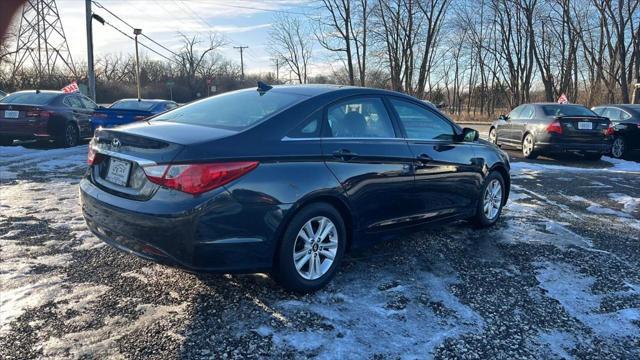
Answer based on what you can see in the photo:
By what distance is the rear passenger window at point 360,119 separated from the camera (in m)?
3.97

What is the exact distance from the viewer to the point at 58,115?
39.3ft

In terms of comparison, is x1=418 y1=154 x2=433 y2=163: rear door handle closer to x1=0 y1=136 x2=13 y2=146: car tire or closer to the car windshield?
the car windshield

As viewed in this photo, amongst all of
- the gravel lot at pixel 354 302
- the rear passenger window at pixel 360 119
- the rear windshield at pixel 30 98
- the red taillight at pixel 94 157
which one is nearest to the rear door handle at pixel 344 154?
the rear passenger window at pixel 360 119

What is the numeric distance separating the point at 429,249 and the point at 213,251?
243 centimetres

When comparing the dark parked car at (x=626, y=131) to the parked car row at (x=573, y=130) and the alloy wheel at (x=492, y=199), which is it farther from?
the alloy wheel at (x=492, y=199)

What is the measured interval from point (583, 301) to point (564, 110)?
10.3 metres

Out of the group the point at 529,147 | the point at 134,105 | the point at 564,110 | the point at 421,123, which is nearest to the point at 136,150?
the point at 421,123

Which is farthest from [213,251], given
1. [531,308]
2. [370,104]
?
[531,308]

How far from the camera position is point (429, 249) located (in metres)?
4.88

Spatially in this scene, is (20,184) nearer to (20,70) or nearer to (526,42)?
(20,70)

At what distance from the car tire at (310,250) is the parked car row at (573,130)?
1010 centimetres

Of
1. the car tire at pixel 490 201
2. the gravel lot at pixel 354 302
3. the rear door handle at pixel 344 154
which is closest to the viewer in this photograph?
the gravel lot at pixel 354 302

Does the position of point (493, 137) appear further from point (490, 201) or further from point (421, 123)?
point (421, 123)

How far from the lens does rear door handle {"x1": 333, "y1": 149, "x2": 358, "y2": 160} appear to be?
3797mm
